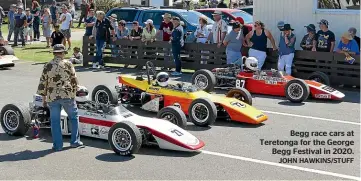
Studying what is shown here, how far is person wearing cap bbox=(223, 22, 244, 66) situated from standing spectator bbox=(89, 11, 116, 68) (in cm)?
450

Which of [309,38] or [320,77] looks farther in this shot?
[309,38]

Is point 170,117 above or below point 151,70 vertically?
below

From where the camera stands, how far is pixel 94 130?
1005 centimetres

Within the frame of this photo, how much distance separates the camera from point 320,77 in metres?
15.1

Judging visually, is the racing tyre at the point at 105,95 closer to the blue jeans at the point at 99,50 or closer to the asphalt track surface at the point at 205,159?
the asphalt track surface at the point at 205,159

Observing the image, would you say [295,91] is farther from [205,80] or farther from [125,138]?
[125,138]

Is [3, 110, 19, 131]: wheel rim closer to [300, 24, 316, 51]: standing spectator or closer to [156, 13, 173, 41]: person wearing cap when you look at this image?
[300, 24, 316, 51]: standing spectator

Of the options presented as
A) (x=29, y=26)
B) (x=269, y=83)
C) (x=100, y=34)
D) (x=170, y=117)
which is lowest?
(x=170, y=117)

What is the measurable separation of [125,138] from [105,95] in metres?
3.51

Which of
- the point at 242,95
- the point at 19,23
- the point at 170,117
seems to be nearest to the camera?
the point at 170,117

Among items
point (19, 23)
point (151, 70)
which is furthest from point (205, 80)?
point (19, 23)

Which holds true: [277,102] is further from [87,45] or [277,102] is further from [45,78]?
[87,45]

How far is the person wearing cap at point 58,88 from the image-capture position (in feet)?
30.7

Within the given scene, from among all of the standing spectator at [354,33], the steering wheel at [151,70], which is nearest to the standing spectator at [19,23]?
the steering wheel at [151,70]
